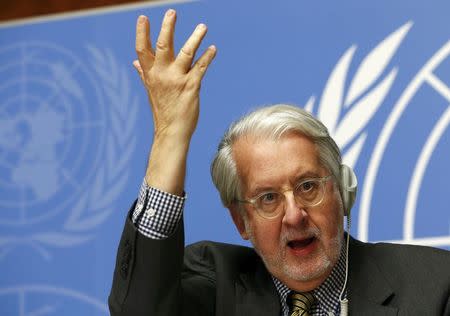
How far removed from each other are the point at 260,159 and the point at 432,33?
1.01 metres

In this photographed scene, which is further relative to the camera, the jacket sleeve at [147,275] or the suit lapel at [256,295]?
the suit lapel at [256,295]

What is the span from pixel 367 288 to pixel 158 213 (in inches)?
23.1

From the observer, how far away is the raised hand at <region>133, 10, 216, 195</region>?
183cm

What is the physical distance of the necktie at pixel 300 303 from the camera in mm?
2018

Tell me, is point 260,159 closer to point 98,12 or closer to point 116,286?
point 116,286

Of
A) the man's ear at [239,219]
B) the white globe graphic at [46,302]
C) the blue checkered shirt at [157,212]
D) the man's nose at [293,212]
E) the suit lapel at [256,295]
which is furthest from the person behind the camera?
the white globe graphic at [46,302]

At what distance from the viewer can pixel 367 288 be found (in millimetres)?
→ 2021

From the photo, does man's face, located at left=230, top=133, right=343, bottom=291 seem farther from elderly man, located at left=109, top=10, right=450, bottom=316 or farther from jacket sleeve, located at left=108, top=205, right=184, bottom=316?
jacket sleeve, located at left=108, top=205, right=184, bottom=316

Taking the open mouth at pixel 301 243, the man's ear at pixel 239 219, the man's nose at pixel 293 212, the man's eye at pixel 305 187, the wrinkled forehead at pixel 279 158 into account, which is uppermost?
the wrinkled forehead at pixel 279 158

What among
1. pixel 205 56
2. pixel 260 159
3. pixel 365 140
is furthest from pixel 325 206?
pixel 365 140

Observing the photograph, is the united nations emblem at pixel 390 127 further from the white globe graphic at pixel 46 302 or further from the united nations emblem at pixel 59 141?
the white globe graphic at pixel 46 302

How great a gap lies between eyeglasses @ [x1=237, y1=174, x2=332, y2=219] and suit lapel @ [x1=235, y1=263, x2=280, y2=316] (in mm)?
214

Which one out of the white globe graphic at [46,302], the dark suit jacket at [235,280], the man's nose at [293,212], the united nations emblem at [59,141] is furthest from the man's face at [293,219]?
the white globe graphic at [46,302]

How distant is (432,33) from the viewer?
2.72 meters
